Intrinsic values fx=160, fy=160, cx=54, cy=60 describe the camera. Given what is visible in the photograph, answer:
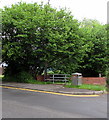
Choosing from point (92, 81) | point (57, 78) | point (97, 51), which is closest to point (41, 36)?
point (57, 78)

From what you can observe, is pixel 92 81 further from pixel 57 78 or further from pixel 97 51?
pixel 97 51

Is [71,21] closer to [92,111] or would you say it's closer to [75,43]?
[75,43]

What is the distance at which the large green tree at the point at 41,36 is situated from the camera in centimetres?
1397

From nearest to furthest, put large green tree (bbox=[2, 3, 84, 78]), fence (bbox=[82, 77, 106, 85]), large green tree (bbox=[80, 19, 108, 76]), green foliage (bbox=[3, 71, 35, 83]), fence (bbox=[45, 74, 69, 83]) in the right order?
large green tree (bbox=[2, 3, 84, 78]) < fence (bbox=[82, 77, 106, 85]) < fence (bbox=[45, 74, 69, 83]) < green foliage (bbox=[3, 71, 35, 83]) < large green tree (bbox=[80, 19, 108, 76])

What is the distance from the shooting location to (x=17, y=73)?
1711 cm

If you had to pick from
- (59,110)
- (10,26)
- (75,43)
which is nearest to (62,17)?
(75,43)

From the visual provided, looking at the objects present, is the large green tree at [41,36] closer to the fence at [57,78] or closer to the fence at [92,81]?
the fence at [57,78]

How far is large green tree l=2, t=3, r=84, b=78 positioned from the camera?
13969 mm

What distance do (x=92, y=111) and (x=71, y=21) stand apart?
11337 mm

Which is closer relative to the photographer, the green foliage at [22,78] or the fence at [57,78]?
the fence at [57,78]

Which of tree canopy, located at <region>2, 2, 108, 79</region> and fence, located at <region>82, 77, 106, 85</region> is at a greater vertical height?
tree canopy, located at <region>2, 2, 108, 79</region>

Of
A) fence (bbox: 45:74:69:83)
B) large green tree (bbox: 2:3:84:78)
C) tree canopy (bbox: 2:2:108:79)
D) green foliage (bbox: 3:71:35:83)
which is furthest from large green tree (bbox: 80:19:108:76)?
green foliage (bbox: 3:71:35:83)

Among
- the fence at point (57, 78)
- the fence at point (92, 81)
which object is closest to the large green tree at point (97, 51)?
the fence at point (57, 78)

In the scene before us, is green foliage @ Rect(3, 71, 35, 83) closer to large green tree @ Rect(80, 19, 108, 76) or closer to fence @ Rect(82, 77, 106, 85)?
fence @ Rect(82, 77, 106, 85)
